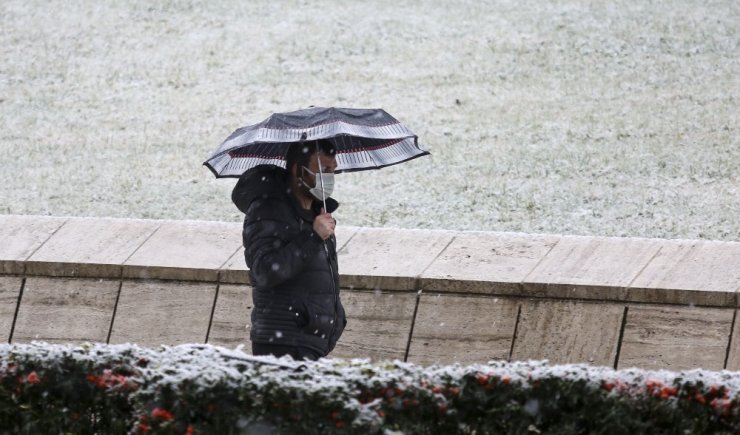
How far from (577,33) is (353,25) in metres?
2.56

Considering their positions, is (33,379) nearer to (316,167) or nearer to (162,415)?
(162,415)

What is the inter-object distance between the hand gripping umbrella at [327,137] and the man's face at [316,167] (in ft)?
0.18

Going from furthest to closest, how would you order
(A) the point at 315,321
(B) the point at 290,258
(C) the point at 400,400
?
(A) the point at 315,321 < (B) the point at 290,258 < (C) the point at 400,400

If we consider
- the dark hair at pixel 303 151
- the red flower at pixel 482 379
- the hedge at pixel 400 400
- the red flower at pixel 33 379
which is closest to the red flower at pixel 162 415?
the hedge at pixel 400 400

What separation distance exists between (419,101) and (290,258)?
774 centimetres

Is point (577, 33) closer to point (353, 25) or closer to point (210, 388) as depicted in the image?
point (353, 25)

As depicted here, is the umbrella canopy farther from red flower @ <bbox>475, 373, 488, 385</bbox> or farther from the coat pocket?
red flower @ <bbox>475, 373, 488, 385</bbox>

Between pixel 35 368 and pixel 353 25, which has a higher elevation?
pixel 35 368

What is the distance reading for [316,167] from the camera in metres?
5.45

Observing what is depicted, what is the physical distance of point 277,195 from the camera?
5.37 metres

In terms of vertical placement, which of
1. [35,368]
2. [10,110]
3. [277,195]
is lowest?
[10,110]

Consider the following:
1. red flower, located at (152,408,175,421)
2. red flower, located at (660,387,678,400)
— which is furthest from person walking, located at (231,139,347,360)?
red flower, located at (660,387,678,400)

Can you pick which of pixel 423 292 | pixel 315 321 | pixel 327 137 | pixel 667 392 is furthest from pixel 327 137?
pixel 423 292

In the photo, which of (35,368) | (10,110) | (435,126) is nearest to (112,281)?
(35,368)
